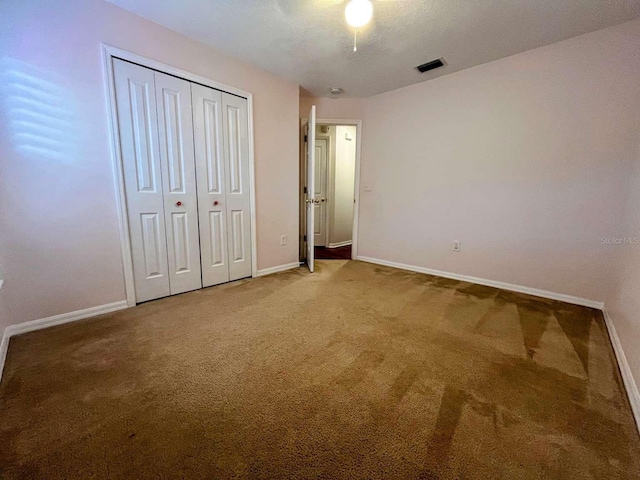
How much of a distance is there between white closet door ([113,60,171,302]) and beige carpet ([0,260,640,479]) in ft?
1.21

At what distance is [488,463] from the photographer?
99 cm

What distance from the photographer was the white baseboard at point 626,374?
1245 mm

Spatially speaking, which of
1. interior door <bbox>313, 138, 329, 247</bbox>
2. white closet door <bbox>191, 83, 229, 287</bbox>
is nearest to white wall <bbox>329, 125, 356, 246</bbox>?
interior door <bbox>313, 138, 329, 247</bbox>

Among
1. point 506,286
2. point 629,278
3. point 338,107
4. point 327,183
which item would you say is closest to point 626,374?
point 629,278

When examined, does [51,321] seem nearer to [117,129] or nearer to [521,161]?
[117,129]

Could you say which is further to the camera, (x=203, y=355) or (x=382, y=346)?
(x=382, y=346)

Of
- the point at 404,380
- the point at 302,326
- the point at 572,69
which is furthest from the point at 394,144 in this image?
the point at 404,380

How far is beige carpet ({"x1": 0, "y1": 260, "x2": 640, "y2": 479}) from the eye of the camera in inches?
38.8

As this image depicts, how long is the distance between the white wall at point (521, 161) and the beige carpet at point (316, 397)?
70 cm

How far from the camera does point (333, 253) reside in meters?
4.86

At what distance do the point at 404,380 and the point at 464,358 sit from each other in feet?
1.62

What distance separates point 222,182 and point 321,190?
2.67 m

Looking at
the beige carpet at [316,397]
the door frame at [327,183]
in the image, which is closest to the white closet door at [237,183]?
the beige carpet at [316,397]

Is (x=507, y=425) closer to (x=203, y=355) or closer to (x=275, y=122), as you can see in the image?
(x=203, y=355)
